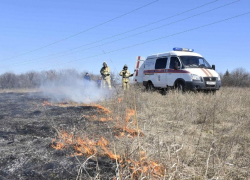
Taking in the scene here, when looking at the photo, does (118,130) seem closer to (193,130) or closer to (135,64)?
(193,130)

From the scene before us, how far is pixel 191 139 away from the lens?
12.3ft

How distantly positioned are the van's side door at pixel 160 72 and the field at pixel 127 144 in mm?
2847

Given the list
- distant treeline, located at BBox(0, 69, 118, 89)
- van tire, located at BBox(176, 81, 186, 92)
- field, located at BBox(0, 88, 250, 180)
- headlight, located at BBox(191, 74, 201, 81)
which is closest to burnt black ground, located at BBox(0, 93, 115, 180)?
field, located at BBox(0, 88, 250, 180)

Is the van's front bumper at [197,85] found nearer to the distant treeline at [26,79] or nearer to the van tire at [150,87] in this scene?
the van tire at [150,87]

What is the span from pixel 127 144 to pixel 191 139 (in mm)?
1544

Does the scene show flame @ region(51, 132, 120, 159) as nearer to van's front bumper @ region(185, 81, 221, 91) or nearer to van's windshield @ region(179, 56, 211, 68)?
van's front bumper @ region(185, 81, 221, 91)

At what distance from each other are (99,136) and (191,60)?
6.50 metres

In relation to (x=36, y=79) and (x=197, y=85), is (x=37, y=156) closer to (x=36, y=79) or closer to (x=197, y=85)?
(x=197, y=85)

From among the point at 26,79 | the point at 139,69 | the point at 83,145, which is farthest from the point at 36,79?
the point at 83,145

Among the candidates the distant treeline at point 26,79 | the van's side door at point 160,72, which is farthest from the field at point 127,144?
the distant treeline at point 26,79

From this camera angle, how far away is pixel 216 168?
7.77 ft

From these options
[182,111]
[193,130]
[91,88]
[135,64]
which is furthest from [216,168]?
[135,64]

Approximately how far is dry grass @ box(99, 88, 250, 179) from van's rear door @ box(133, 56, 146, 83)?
336 cm

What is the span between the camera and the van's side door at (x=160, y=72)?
9711 mm
